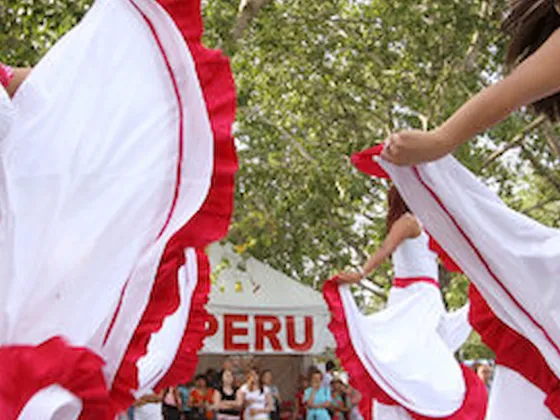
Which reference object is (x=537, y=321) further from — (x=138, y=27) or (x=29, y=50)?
(x=29, y=50)

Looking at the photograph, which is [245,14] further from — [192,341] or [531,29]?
[531,29]

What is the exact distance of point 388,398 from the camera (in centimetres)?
559

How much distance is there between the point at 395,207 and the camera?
6133 mm

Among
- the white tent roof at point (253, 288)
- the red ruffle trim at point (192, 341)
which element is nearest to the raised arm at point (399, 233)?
the red ruffle trim at point (192, 341)

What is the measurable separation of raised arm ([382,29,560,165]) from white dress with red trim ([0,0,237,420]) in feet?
1.96

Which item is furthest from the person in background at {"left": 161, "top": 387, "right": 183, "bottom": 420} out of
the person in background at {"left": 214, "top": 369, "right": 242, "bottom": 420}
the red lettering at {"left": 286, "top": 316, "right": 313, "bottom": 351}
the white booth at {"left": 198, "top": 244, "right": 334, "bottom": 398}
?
the red lettering at {"left": 286, "top": 316, "right": 313, "bottom": 351}

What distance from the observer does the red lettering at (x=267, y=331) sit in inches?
607

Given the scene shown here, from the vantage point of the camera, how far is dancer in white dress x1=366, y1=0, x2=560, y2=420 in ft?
8.23

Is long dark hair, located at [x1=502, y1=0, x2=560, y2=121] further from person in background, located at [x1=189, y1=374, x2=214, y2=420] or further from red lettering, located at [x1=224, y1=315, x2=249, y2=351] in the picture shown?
red lettering, located at [x1=224, y1=315, x2=249, y2=351]

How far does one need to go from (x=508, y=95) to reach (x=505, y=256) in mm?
524

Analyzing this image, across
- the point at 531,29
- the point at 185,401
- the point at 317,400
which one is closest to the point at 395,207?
the point at 531,29

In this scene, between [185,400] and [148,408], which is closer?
[148,408]

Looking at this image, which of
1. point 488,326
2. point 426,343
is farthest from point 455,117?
point 426,343

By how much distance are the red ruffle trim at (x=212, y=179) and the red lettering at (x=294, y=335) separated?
42.3 ft
